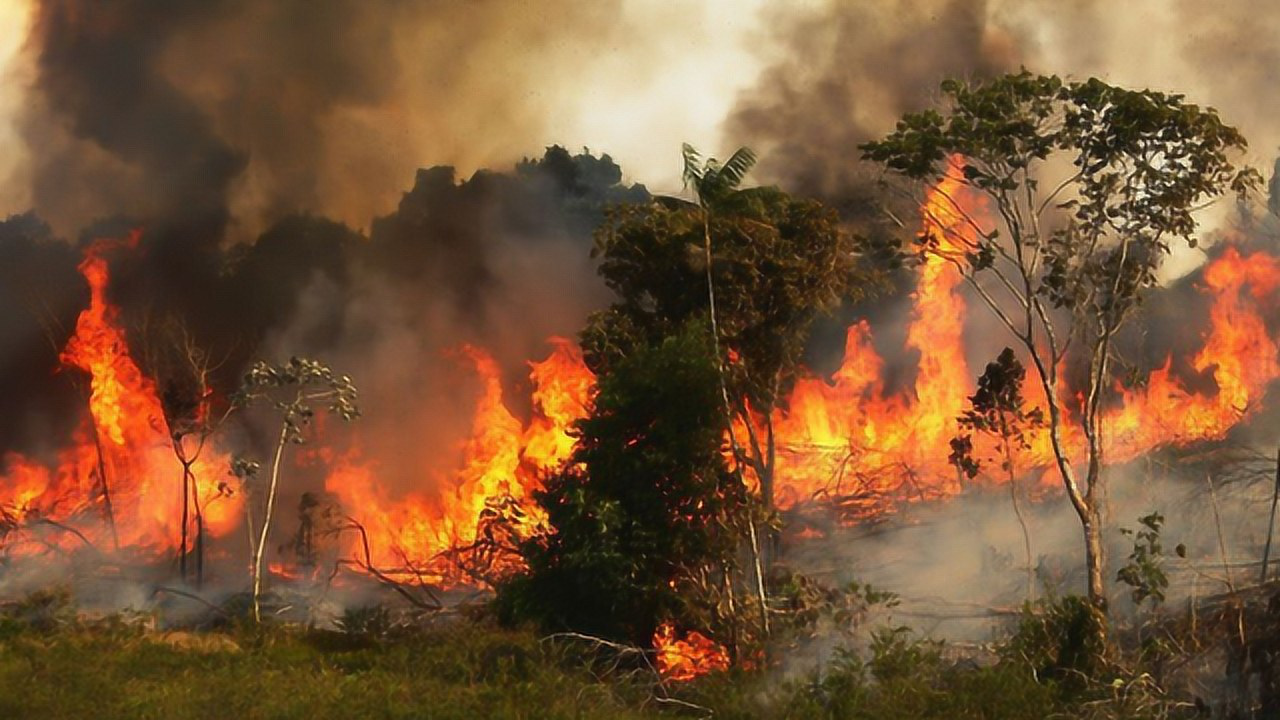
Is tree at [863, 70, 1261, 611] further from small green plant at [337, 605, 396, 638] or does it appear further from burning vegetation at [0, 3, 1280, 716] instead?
small green plant at [337, 605, 396, 638]

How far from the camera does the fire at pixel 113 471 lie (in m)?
38.4

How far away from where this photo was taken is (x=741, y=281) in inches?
1035

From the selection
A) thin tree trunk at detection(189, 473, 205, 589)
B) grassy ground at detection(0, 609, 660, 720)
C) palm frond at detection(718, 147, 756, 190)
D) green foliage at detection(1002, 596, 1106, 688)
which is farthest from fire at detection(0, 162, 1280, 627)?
green foliage at detection(1002, 596, 1106, 688)

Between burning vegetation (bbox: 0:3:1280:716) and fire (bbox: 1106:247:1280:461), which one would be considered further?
fire (bbox: 1106:247:1280:461)

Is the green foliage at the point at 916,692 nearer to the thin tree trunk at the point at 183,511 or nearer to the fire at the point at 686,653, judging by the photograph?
the fire at the point at 686,653

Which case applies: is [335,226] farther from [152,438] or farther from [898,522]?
[898,522]

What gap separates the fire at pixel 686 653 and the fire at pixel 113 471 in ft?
67.3

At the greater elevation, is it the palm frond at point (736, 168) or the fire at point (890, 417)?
the palm frond at point (736, 168)

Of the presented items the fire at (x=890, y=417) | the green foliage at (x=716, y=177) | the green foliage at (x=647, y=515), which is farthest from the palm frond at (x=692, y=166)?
the fire at (x=890, y=417)

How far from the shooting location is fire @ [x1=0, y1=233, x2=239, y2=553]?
126 ft

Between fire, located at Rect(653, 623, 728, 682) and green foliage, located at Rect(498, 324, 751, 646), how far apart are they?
→ 0.96ft

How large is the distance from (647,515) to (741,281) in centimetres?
669

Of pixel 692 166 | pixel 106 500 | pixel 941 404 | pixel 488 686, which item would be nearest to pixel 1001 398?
pixel 941 404

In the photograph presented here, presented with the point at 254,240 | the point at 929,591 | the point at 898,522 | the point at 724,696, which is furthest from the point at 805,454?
the point at 254,240
